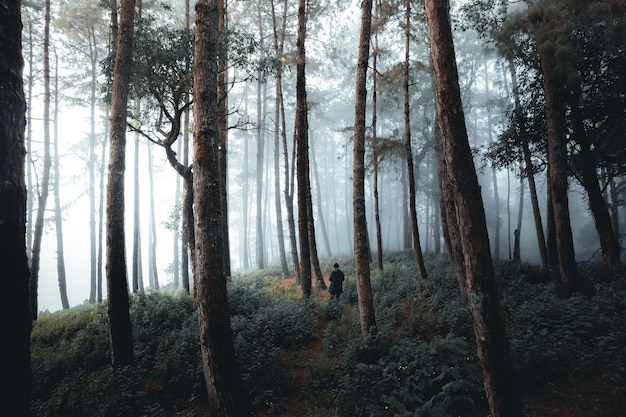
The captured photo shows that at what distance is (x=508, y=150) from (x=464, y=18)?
20.0 feet

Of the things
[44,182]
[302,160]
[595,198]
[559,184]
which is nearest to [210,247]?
[302,160]

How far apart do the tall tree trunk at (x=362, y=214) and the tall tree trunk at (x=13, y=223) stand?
5.72m

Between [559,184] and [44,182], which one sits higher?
[44,182]

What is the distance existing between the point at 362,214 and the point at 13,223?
20.2 ft

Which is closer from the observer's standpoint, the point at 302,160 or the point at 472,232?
the point at 472,232

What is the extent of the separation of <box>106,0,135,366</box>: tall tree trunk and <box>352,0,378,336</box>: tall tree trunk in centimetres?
524

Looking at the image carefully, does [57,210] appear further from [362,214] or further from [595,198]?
[595,198]

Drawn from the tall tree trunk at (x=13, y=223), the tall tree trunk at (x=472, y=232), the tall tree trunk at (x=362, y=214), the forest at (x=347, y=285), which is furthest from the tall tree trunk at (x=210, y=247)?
the tall tree trunk at (x=472, y=232)

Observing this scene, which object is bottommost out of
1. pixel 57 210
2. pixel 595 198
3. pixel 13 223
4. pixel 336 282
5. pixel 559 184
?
pixel 336 282

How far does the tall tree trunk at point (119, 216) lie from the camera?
267 inches

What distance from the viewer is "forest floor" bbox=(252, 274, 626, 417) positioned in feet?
14.8

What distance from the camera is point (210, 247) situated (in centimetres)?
494

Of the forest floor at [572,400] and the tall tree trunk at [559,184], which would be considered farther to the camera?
the tall tree trunk at [559,184]

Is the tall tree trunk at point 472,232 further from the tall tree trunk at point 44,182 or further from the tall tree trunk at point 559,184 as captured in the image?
the tall tree trunk at point 44,182
